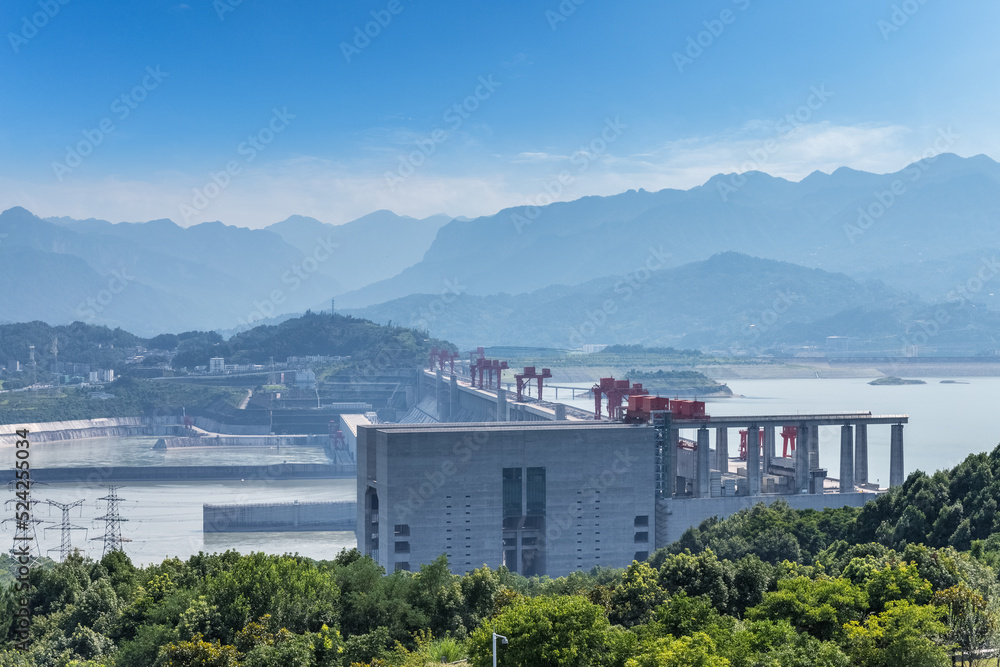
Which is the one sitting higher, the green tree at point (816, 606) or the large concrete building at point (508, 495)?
the green tree at point (816, 606)

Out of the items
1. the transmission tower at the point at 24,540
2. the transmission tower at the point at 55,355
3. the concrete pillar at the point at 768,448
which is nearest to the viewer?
the transmission tower at the point at 24,540

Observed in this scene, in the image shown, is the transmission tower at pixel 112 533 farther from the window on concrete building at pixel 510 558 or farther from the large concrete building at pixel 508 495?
the window on concrete building at pixel 510 558

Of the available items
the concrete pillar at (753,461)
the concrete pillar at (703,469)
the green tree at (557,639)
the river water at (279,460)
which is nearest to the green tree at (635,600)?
the green tree at (557,639)

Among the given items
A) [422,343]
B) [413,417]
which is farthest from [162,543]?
[422,343]

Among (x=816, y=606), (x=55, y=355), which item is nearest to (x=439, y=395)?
(x=55, y=355)

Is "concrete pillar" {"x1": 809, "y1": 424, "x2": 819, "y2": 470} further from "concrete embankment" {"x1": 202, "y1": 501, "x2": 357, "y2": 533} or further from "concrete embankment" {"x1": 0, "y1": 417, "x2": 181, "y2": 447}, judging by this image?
"concrete embankment" {"x1": 0, "y1": 417, "x2": 181, "y2": 447}
